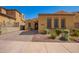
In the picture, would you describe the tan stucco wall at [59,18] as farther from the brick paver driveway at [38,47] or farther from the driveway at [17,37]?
the brick paver driveway at [38,47]

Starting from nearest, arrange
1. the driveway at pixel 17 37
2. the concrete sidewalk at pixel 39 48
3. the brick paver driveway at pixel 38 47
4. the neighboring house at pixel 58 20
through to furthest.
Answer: the concrete sidewalk at pixel 39 48
the brick paver driveway at pixel 38 47
the driveway at pixel 17 37
the neighboring house at pixel 58 20

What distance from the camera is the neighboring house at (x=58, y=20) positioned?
671 inches

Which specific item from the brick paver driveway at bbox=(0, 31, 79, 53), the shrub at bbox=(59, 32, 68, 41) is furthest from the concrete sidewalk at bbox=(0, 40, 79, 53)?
the shrub at bbox=(59, 32, 68, 41)

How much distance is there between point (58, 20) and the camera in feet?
57.2

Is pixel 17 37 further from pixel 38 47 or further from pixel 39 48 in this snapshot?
pixel 39 48

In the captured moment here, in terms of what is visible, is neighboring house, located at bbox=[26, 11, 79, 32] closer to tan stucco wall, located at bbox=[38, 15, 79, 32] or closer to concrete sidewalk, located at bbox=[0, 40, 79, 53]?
tan stucco wall, located at bbox=[38, 15, 79, 32]

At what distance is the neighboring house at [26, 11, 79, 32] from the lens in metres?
17.0

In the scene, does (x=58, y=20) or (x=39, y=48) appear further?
(x=58, y=20)

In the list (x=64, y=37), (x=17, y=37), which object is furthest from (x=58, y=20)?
(x=17, y=37)

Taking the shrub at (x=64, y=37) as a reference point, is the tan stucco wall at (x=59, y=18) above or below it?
above

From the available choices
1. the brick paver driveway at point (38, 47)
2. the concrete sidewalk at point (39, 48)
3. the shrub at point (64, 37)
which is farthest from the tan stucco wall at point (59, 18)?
the concrete sidewalk at point (39, 48)

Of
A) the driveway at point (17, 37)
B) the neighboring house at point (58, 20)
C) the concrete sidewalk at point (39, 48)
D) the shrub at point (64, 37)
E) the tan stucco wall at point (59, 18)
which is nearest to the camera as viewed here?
the concrete sidewalk at point (39, 48)
